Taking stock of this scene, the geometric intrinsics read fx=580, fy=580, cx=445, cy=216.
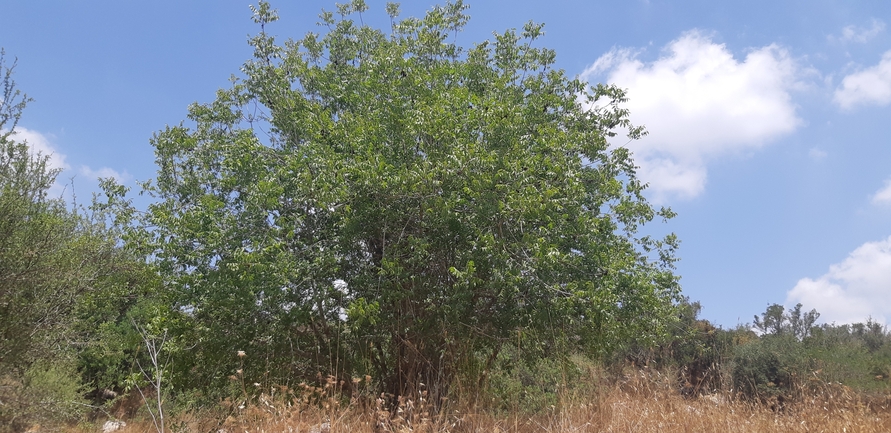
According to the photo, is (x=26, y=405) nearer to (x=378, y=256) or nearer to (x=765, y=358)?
(x=378, y=256)

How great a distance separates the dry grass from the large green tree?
1.41 m

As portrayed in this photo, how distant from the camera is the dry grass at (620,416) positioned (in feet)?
16.6

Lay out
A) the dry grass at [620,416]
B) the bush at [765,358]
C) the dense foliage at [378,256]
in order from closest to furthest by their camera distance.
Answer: the dry grass at [620,416], the dense foliage at [378,256], the bush at [765,358]

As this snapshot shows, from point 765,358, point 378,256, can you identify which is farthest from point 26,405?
point 765,358

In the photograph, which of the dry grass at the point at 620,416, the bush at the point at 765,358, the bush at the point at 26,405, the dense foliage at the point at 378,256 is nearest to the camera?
the dry grass at the point at 620,416

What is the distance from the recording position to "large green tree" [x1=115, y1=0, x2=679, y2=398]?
7.93 meters

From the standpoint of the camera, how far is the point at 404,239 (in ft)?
28.7

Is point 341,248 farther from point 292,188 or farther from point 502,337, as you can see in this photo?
point 502,337

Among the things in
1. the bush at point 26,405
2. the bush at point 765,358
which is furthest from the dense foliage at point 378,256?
the bush at point 765,358

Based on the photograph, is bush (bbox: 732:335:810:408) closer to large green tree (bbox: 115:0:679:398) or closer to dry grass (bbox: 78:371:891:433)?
large green tree (bbox: 115:0:679:398)

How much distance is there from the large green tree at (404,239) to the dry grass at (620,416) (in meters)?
1.41

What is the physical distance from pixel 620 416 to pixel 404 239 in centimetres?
426

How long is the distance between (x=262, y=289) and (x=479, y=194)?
10.9 feet

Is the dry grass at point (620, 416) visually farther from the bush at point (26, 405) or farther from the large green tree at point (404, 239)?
the bush at point (26, 405)
